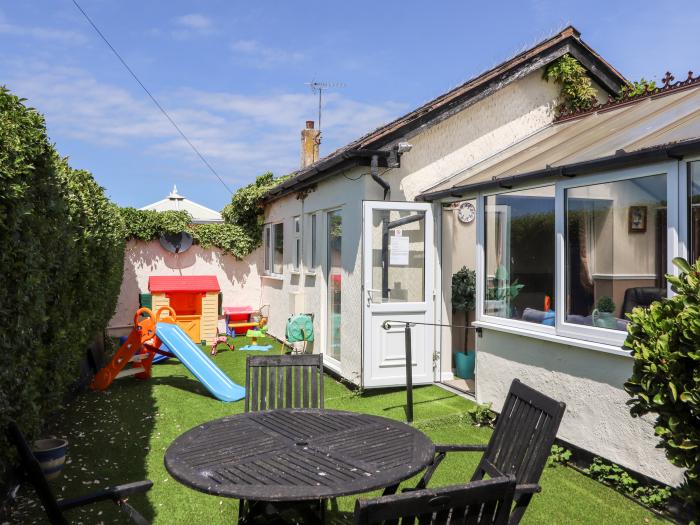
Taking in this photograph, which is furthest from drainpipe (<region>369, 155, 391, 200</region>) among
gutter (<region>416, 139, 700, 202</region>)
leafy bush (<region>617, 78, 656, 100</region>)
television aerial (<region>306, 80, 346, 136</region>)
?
television aerial (<region>306, 80, 346, 136</region>)

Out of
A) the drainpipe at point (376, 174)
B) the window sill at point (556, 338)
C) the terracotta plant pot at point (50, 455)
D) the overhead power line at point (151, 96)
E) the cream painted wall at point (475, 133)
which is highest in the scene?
the overhead power line at point (151, 96)

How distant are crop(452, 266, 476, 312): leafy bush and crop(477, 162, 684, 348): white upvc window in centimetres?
129

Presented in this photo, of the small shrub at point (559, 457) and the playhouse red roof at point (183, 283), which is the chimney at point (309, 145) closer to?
the playhouse red roof at point (183, 283)

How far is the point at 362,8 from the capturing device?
36.5 feet

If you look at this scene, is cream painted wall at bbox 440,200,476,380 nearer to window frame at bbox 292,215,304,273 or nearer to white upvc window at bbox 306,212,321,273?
white upvc window at bbox 306,212,321,273

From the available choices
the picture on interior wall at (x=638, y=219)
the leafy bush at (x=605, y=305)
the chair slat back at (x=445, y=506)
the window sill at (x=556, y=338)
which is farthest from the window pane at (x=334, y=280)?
the chair slat back at (x=445, y=506)

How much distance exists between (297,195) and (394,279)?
425 cm

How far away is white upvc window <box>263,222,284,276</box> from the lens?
13.4 metres

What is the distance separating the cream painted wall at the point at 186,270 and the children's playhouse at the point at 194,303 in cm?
118

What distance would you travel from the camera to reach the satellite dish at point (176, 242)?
14414 mm

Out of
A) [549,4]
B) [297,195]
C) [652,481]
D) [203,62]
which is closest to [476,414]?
[652,481]

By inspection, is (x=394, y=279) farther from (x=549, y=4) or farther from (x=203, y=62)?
(x=203, y=62)

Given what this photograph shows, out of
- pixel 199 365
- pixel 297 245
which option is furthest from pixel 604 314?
pixel 297 245

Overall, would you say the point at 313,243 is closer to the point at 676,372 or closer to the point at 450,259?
the point at 450,259
